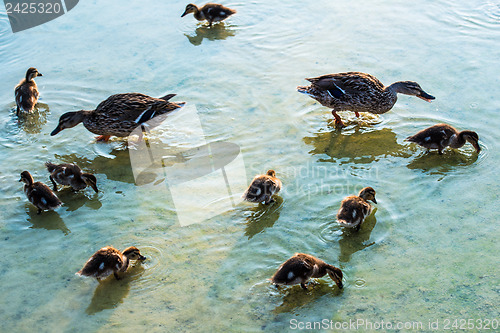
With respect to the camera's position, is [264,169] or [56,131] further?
[56,131]

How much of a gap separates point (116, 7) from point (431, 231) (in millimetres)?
6670

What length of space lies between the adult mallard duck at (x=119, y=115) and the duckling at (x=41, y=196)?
1.15m

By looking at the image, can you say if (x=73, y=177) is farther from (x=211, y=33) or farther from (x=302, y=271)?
(x=211, y=33)

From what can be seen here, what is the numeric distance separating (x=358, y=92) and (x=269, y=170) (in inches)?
63.1

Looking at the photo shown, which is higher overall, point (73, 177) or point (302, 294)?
point (73, 177)

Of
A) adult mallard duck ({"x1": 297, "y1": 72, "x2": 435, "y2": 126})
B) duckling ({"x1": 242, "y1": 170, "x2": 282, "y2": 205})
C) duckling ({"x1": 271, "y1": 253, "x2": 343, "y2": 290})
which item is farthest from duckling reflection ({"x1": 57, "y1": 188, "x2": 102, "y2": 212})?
adult mallard duck ({"x1": 297, "y1": 72, "x2": 435, "y2": 126})

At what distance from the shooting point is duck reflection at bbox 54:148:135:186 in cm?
572

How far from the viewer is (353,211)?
4586 millimetres

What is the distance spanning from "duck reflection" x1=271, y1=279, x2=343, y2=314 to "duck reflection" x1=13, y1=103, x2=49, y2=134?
149 inches

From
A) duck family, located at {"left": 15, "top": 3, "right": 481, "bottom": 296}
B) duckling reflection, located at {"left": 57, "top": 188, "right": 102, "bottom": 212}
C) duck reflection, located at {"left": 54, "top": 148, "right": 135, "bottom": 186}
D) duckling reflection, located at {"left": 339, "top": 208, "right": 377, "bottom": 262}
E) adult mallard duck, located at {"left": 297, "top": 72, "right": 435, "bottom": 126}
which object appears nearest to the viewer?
duck family, located at {"left": 15, "top": 3, "right": 481, "bottom": 296}

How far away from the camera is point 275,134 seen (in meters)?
6.10

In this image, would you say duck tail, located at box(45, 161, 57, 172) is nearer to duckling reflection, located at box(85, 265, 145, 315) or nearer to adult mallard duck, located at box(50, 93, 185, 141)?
adult mallard duck, located at box(50, 93, 185, 141)

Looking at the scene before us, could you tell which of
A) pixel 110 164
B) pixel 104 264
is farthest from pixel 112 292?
pixel 110 164

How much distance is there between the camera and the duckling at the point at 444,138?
554 cm
